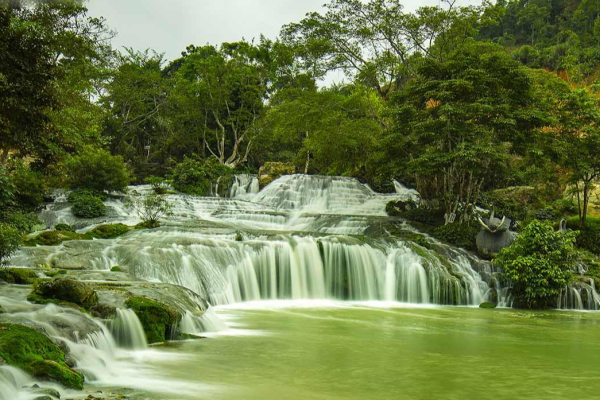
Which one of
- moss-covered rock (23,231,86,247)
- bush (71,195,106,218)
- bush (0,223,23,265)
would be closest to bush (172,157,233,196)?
bush (71,195,106,218)

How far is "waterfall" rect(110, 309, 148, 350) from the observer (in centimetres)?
623

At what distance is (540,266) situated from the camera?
12.6 meters

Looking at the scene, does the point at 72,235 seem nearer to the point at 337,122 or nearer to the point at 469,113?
the point at 337,122

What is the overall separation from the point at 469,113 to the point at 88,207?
51.0ft

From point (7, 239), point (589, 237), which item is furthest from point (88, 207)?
point (589, 237)

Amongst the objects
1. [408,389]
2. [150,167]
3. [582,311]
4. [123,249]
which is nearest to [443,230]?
[582,311]

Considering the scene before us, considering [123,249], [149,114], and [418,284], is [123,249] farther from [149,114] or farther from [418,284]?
[149,114]

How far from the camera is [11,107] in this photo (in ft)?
20.4

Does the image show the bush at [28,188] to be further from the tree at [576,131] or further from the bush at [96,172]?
the tree at [576,131]

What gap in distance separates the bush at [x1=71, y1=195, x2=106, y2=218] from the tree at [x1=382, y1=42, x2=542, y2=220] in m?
12.4

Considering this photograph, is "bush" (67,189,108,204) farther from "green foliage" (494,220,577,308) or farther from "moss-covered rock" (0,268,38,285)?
"green foliage" (494,220,577,308)

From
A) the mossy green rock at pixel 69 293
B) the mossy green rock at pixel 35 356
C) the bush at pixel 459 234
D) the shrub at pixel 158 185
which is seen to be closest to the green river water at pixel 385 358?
the mossy green rock at pixel 35 356

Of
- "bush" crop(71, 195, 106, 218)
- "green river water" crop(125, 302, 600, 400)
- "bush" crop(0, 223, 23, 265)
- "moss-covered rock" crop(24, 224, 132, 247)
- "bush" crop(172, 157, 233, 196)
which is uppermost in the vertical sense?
"bush" crop(172, 157, 233, 196)

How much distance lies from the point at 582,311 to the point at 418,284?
4183 millimetres
